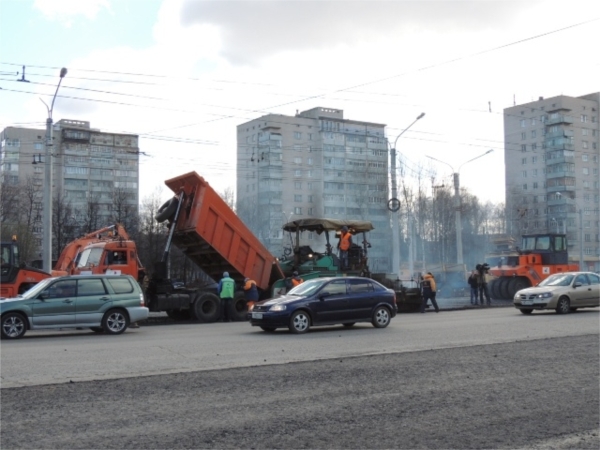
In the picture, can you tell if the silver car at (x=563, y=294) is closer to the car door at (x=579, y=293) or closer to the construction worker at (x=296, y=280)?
the car door at (x=579, y=293)

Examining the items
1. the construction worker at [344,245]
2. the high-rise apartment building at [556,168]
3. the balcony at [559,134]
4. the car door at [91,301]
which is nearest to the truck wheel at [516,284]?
the high-rise apartment building at [556,168]

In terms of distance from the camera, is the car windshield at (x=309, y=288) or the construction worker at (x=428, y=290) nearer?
the car windshield at (x=309, y=288)

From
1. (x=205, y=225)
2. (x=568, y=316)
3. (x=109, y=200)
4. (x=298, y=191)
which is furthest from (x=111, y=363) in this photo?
(x=109, y=200)

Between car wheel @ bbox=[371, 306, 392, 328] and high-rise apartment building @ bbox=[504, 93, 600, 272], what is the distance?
65.1 ft

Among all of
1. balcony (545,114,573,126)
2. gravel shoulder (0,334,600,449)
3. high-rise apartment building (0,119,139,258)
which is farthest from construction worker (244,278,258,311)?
high-rise apartment building (0,119,139,258)

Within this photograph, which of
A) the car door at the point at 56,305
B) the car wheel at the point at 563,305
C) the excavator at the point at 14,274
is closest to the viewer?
the car door at the point at 56,305

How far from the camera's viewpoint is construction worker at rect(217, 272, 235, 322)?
2300 cm

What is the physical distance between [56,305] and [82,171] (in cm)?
4453

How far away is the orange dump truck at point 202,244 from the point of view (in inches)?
899

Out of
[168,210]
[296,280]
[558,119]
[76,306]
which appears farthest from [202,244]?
[558,119]

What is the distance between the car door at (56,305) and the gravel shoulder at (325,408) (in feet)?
26.6

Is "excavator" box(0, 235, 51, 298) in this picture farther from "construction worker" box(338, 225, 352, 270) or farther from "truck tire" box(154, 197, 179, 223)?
"construction worker" box(338, 225, 352, 270)

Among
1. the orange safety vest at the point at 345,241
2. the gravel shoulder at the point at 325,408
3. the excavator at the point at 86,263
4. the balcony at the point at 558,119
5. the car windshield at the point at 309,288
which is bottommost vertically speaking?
the gravel shoulder at the point at 325,408

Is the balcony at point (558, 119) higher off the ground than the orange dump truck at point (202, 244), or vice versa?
the balcony at point (558, 119)
